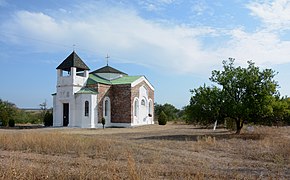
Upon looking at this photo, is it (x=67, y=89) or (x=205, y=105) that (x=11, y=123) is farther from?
(x=205, y=105)

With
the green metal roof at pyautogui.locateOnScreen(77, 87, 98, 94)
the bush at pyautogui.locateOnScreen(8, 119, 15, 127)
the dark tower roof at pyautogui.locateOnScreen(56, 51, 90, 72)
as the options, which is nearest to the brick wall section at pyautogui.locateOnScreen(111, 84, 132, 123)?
the green metal roof at pyautogui.locateOnScreen(77, 87, 98, 94)

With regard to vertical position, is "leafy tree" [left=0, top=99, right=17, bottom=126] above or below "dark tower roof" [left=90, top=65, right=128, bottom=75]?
below

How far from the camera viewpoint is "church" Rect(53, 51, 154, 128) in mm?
36062

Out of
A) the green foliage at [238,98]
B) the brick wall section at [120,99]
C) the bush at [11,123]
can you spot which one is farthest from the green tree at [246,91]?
the bush at [11,123]

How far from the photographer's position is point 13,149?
44.2ft

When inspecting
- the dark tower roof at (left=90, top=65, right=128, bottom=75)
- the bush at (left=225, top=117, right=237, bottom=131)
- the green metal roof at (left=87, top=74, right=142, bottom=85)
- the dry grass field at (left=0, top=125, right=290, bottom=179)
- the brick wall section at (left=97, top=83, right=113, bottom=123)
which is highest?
the dark tower roof at (left=90, top=65, right=128, bottom=75)

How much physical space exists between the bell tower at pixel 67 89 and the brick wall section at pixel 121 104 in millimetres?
4169

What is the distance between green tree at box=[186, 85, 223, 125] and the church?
15.9 m

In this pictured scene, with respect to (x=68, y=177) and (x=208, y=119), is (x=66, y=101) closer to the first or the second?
(x=208, y=119)

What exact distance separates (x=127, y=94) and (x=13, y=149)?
2522 centimetres

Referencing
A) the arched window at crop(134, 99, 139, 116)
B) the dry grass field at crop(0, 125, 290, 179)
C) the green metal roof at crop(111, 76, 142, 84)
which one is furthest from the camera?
the green metal roof at crop(111, 76, 142, 84)

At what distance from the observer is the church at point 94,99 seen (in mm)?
36062

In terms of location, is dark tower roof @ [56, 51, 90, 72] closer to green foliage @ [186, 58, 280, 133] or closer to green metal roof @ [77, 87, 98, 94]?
green metal roof @ [77, 87, 98, 94]

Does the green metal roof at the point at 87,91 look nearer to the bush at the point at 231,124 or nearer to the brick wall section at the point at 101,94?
the brick wall section at the point at 101,94
